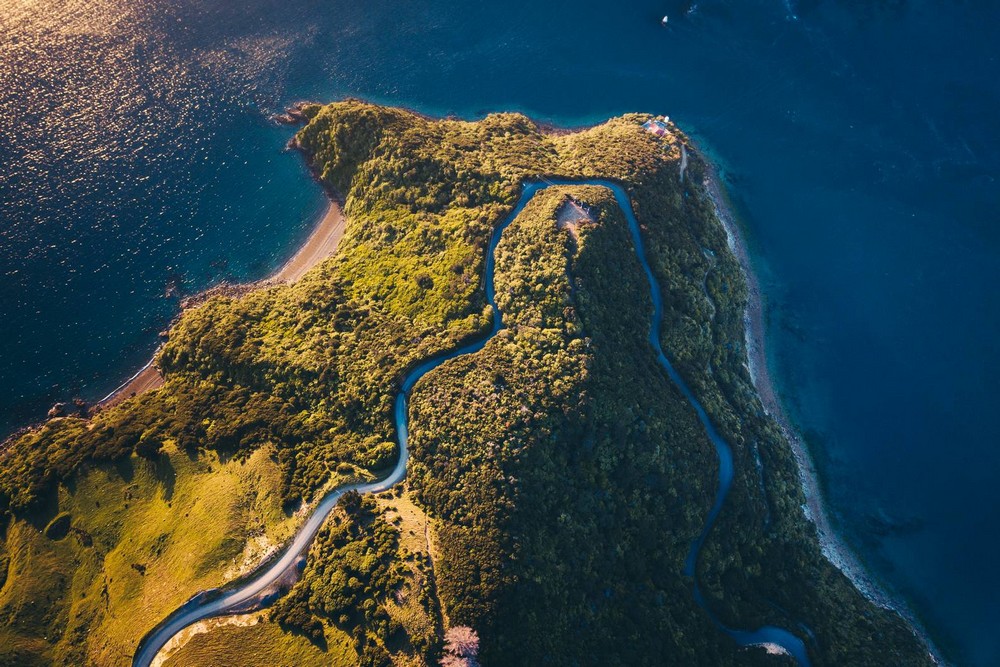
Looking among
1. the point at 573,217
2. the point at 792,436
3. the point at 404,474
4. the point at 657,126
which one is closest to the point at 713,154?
Answer: the point at 657,126

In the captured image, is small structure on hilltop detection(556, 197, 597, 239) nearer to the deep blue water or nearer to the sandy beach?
the deep blue water

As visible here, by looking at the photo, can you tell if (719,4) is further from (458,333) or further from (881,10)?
(458,333)

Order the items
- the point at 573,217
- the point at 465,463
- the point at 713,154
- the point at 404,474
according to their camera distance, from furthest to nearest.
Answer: the point at 713,154
the point at 573,217
the point at 404,474
the point at 465,463

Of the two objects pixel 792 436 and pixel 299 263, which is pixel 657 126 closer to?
pixel 792 436

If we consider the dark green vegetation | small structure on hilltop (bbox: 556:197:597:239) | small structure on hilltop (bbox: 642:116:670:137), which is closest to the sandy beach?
the dark green vegetation

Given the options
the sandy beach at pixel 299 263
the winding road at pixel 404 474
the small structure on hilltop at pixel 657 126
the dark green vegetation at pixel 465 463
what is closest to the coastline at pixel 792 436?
the dark green vegetation at pixel 465 463

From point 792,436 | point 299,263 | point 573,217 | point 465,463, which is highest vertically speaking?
point 573,217

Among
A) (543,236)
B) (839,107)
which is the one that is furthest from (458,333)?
(839,107)
